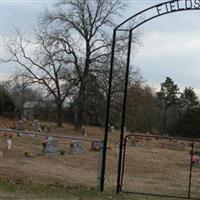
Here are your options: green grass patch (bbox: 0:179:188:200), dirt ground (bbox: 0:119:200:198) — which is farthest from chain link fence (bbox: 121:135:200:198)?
green grass patch (bbox: 0:179:188:200)

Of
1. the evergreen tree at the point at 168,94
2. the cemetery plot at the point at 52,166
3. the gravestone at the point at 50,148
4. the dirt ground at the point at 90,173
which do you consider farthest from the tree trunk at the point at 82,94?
the evergreen tree at the point at 168,94

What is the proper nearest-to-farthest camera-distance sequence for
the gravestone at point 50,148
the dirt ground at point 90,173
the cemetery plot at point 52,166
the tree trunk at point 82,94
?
the dirt ground at point 90,173, the cemetery plot at point 52,166, the gravestone at point 50,148, the tree trunk at point 82,94

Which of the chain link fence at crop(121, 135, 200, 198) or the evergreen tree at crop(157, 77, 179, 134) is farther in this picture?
the evergreen tree at crop(157, 77, 179, 134)

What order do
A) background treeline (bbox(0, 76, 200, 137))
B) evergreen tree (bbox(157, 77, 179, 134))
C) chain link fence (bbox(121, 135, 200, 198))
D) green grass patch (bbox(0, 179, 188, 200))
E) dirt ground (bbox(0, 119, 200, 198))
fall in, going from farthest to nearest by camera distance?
evergreen tree (bbox(157, 77, 179, 134)), background treeline (bbox(0, 76, 200, 137)), dirt ground (bbox(0, 119, 200, 198)), chain link fence (bbox(121, 135, 200, 198)), green grass patch (bbox(0, 179, 188, 200))

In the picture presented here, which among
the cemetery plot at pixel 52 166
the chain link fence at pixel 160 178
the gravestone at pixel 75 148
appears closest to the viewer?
the chain link fence at pixel 160 178

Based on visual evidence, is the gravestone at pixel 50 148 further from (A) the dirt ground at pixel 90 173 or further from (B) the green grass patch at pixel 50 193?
(B) the green grass patch at pixel 50 193

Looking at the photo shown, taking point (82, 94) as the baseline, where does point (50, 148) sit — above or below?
below

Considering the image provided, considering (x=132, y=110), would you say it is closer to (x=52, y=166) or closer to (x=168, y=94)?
(x=168, y=94)

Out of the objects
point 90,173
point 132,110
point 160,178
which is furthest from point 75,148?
point 132,110

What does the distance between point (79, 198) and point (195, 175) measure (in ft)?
34.7

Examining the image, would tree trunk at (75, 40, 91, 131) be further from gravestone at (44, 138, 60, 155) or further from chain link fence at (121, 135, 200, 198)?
gravestone at (44, 138, 60, 155)

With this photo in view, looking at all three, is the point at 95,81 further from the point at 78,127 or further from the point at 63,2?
the point at 63,2

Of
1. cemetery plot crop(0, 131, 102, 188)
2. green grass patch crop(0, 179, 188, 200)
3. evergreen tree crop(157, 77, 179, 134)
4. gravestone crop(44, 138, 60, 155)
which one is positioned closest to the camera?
green grass patch crop(0, 179, 188, 200)

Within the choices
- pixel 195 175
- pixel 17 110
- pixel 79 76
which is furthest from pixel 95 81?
pixel 195 175
